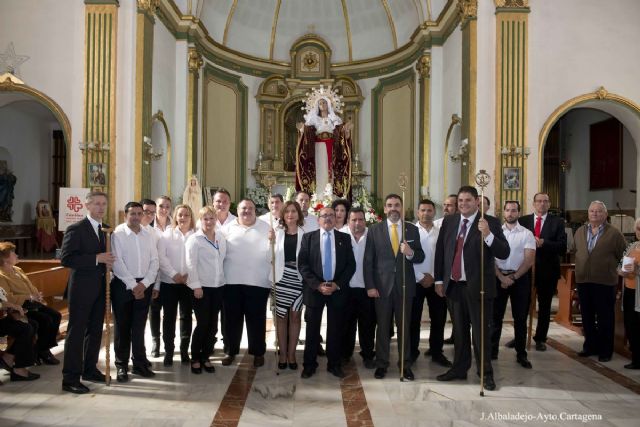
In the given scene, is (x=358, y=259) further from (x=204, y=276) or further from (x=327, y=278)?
(x=204, y=276)

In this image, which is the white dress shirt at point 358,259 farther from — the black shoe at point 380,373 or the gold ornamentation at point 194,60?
the gold ornamentation at point 194,60

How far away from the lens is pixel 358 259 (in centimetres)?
502

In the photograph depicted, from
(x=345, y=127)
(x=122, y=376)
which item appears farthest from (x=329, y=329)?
(x=345, y=127)

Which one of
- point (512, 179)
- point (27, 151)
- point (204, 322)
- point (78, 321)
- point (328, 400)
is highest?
point (27, 151)

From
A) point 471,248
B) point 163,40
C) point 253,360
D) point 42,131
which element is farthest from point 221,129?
point 471,248

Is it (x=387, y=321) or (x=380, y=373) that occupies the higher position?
(x=387, y=321)

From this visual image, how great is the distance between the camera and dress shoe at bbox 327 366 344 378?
4.74m

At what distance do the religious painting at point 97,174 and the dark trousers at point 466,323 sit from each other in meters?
6.46

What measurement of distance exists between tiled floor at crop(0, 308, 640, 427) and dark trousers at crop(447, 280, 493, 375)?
0.17 m

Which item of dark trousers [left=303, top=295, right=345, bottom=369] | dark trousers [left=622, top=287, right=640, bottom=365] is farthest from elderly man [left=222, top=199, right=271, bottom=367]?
dark trousers [left=622, top=287, right=640, bottom=365]

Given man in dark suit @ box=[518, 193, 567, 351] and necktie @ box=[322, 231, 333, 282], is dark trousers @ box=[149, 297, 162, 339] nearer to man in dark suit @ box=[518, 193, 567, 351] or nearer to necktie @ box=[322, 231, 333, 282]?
necktie @ box=[322, 231, 333, 282]

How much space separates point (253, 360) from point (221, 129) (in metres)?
10.2

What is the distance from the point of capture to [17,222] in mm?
13602

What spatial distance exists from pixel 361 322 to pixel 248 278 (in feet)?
3.65
